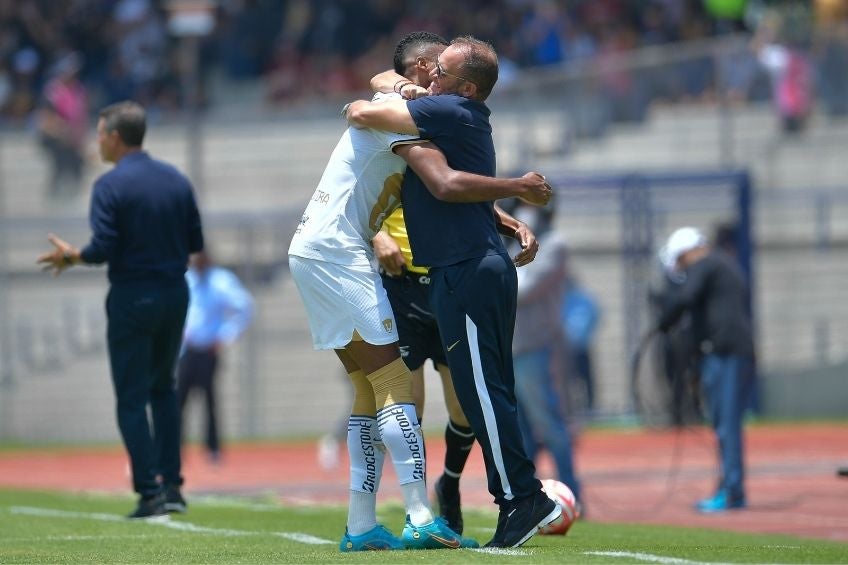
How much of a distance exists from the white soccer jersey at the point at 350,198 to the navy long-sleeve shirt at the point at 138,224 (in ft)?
8.27

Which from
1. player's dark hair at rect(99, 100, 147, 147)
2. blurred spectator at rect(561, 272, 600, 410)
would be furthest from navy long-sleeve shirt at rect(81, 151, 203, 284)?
blurred spectator at rect(561, 272, 600, 410)

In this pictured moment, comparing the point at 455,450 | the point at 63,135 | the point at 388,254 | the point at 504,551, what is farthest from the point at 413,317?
the point at 63,135

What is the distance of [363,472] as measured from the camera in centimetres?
835

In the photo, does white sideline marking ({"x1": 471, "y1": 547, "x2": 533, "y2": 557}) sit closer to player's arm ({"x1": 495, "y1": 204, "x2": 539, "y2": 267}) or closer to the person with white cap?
player's arm ({"x1": 495, "y1": 204, "x2": 539, "y2": 267})

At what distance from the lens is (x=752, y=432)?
20078mm

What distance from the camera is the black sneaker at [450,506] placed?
922 cm

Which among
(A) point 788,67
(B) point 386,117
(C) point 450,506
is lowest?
(C) point 450,506

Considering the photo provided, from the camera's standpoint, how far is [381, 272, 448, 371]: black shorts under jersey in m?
9.04

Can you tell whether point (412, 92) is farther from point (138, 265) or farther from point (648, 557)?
point (138, 265)

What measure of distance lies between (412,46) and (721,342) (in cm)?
509

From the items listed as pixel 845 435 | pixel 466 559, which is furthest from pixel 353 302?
pixel 845 435

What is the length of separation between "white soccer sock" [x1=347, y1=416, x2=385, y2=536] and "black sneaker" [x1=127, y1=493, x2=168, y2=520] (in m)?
2.65

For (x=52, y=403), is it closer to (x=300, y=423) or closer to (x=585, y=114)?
(x=300, y=423)

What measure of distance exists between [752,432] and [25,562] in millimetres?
13313
